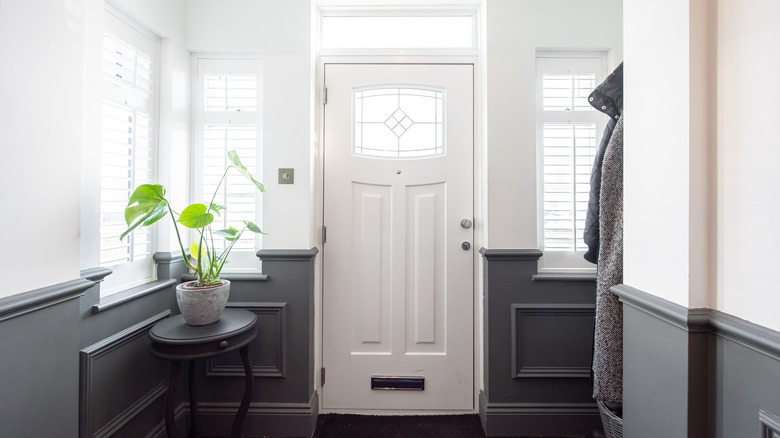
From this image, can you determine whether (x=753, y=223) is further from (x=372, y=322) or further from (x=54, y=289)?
(x=54, y=289)

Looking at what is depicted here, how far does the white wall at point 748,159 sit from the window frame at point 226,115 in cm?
182

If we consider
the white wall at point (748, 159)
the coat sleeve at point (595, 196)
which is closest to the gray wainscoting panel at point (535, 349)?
the coat sleeve at point (595, 196)

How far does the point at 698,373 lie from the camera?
784mm

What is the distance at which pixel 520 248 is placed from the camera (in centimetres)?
175

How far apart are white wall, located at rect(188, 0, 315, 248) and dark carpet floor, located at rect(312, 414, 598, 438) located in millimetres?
994

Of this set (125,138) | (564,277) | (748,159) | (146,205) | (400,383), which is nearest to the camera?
(748,159)

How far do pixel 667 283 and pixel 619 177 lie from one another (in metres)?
0.53

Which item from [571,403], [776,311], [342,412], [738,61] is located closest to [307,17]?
[738,61]

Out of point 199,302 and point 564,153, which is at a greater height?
point 564,153

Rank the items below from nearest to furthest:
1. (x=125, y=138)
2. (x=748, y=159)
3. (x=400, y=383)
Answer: (x=748, y=159) → (x=125, y=138) → (x=400, y=383)

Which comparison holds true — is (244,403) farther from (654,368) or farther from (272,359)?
(654,368)

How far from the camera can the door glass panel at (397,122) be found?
189 centimetres

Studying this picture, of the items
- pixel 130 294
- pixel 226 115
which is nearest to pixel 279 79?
pixel 226 115

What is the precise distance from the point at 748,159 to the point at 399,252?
1405mm
